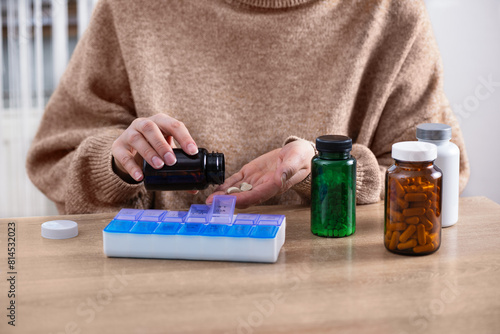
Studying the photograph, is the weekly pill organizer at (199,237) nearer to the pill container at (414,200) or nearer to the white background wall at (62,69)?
the pill container at (414,200)

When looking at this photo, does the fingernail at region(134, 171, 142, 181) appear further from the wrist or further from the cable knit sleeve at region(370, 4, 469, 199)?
the cable knit sleeve at region(370, 4, 469, 199)

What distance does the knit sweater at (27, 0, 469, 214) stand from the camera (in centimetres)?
124

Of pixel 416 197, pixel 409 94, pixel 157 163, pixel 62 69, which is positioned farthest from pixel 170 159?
pixel 62 69

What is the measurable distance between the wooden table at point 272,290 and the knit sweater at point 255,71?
1.39ft

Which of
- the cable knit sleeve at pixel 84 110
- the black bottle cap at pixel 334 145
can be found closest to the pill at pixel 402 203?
the black bottle cap at pixel 334 145

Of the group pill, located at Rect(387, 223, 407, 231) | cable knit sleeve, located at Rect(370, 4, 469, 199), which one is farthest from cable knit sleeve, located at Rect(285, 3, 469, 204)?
pill, located at Rect(387, 223, 407, 231)

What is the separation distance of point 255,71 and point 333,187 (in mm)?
490

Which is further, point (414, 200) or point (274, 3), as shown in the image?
point (274, 3)

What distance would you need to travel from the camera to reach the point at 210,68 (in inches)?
49.8

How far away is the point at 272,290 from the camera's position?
2.23 ft

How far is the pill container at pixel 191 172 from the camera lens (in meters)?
0.85

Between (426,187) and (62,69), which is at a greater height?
(62,69)

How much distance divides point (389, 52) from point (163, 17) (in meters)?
0.50

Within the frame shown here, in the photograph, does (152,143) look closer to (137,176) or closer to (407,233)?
(137,176)
